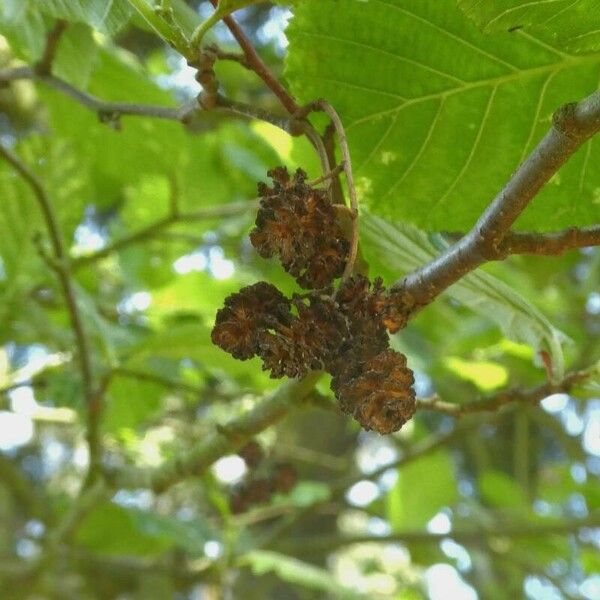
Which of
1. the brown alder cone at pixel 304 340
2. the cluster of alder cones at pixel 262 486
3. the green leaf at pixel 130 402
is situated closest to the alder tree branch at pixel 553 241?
the brown alder cone at pixel 304 340

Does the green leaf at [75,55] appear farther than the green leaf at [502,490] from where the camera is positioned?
No

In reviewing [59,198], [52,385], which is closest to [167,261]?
[59,198]

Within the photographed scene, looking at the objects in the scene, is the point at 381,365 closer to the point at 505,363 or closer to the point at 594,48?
the point at 594,48

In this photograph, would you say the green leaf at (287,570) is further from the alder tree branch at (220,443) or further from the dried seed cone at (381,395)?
the dried seed cone at (381,395)

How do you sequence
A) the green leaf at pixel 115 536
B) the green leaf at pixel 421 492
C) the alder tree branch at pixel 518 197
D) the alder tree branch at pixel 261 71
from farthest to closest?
the green leaf at pixel 421 492 < the green leaf at pixel 115 536 < the alder tree branch at pixel 261 71 < the alder tree branch at pixel 518 197

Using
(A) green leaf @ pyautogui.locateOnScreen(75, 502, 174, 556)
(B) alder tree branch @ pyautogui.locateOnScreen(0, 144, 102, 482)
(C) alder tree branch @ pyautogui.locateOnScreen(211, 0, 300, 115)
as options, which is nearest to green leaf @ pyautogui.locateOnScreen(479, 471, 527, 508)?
(A) green leaf @ pyautogui.locateOnScreen(75, 502, 174, 556)

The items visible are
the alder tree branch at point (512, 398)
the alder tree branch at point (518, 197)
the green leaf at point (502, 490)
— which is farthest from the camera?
the green leaf at point (502, 490)

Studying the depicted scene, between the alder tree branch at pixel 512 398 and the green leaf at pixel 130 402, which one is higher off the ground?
the green leaf at pixel 130 402

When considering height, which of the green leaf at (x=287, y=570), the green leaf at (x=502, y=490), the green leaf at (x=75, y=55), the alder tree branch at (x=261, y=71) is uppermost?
the green leaf at (x=502, y=490)

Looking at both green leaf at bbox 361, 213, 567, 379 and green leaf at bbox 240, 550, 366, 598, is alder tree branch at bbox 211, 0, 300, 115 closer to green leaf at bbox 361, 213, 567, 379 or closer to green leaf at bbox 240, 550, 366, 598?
green leaf at bbox 361, 213, 567, 379
